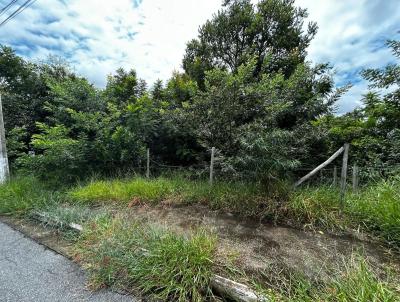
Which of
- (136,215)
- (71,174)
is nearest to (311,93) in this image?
→ (136,215)

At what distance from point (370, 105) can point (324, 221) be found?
10.6ft

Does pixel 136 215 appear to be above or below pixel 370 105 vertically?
below

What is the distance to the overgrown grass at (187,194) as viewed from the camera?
130 inches

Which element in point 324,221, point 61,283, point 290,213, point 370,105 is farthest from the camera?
point 370,105

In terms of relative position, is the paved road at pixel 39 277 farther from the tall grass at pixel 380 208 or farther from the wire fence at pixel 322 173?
the tall grass at pixel 380 208

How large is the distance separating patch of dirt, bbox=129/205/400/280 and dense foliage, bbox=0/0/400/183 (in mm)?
864

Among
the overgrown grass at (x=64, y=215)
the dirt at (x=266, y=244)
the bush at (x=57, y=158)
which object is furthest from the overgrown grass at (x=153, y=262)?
the bush at (x=57, y=158)

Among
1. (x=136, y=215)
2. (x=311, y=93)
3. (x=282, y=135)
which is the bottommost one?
(x=136, y=215)

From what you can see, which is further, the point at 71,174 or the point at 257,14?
the point at 257,14

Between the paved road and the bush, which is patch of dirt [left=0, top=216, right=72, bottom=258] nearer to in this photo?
the paved road

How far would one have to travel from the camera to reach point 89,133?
17.7ft

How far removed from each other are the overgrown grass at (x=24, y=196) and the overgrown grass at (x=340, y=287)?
4.20m

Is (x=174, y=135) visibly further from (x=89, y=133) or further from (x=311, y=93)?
(x=311, y=93)

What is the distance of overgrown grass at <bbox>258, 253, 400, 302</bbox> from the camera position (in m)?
1.45
